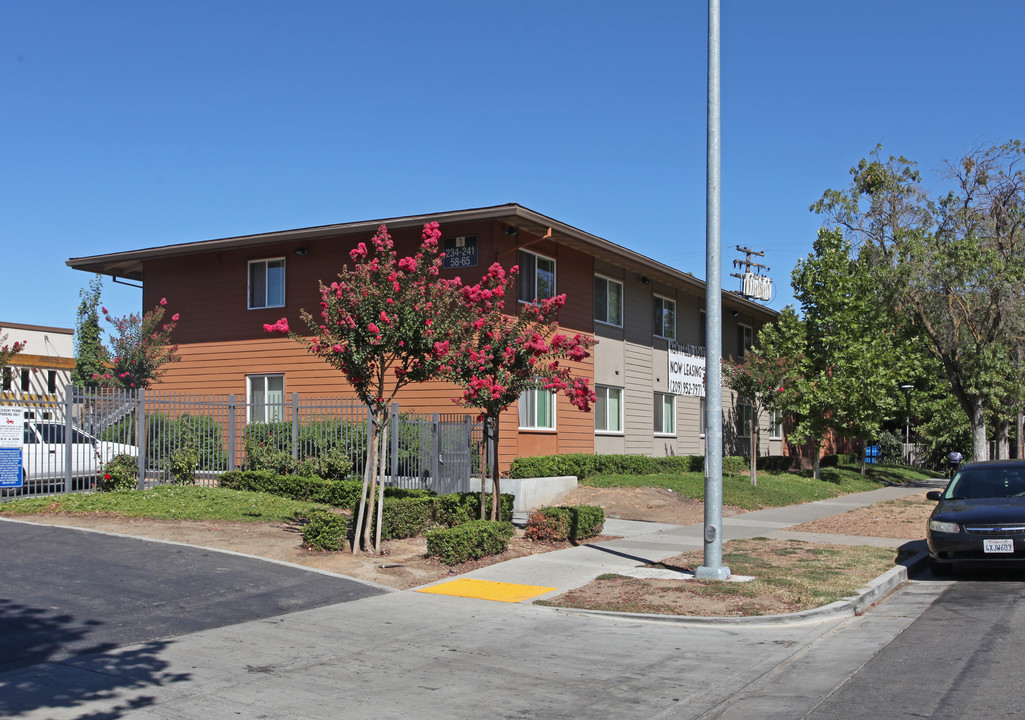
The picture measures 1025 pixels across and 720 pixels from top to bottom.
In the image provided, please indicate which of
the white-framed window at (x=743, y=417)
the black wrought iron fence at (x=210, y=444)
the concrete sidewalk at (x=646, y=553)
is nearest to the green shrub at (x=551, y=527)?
the concrete sidewalk at (x=646, y=553)

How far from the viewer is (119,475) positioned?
1728cm

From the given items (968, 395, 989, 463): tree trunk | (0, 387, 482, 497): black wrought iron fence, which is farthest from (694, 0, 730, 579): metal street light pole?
(968, 395, 989, 463): tree trunk

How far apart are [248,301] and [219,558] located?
567 inches

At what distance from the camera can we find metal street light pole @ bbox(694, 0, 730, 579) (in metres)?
11.2

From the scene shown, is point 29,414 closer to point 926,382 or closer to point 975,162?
point 975,162

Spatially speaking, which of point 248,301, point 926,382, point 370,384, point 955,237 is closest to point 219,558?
point 370,384

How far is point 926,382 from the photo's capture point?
136ft

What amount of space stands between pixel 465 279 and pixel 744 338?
62.2 feet

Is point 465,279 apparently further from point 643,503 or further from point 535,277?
point 643,503

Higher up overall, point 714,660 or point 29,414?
point 29,414

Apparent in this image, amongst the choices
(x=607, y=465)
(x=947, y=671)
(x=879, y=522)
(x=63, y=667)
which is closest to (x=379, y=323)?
(x=63, y=667)

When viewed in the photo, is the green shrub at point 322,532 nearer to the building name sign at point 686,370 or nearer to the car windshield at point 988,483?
the car windshield at point 988,483

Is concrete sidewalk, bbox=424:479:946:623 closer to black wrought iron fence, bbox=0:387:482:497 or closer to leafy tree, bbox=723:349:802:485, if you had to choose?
black wrought iron fence, bbox=0:387:482:497

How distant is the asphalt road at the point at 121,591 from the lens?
26.4 feet
